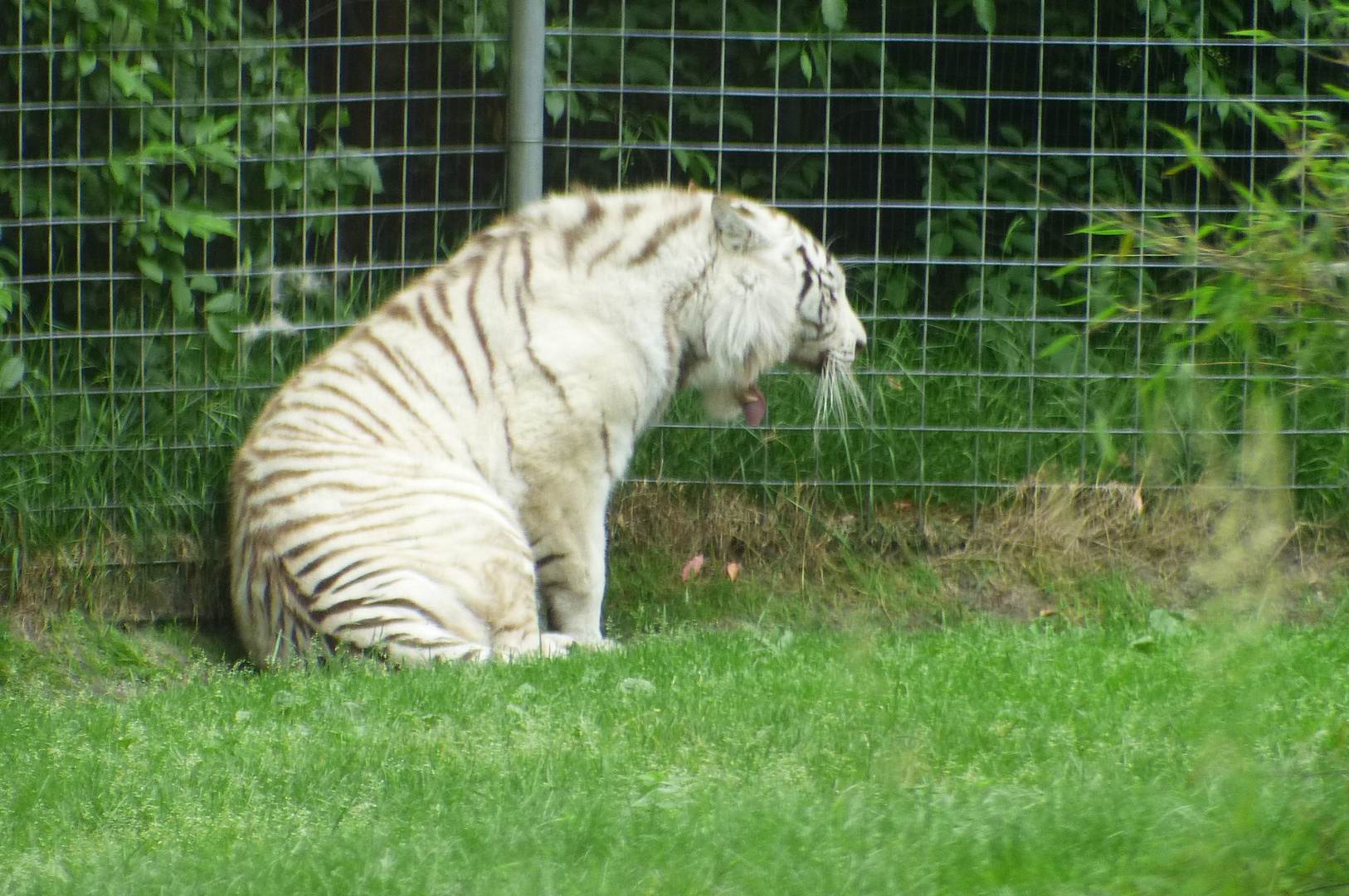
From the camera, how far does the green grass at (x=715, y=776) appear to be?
2.56 metres

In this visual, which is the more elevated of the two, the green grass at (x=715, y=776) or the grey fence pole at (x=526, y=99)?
the grey fence pole at (x=526, y=99)

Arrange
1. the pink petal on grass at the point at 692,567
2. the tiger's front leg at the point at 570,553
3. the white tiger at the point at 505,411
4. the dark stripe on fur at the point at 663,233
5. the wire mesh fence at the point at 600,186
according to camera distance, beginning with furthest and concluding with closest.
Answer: the pink petal on grass at the point at 692,567, the wire mesh fence at the point at 600,186, the dark stripe on fur at the point at 663,233, the tiger's front leg at the point at 570,553, the white tiger at the point at 505,411

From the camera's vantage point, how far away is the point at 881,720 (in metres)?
3.61

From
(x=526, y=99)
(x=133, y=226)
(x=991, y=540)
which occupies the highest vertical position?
(x=526, y=99)

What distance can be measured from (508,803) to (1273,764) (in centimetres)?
148

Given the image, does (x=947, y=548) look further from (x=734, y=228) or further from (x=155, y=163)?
(x=155, y=163)

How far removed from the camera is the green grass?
256 centimetres

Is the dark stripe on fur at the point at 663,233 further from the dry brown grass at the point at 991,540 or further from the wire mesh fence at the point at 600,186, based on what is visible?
the dry brown grass at the point at 991,540

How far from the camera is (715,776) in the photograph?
325 centimetres

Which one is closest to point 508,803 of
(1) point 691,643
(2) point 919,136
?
(1) point 691,643

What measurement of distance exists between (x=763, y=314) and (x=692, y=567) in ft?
3.67

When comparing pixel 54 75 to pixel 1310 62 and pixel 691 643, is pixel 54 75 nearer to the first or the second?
pixel 691 643

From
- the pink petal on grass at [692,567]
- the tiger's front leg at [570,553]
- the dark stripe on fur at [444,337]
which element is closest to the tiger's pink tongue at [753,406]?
the pink petal on grass at [692,567]

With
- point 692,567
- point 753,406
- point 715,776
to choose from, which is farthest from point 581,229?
point 715,776
